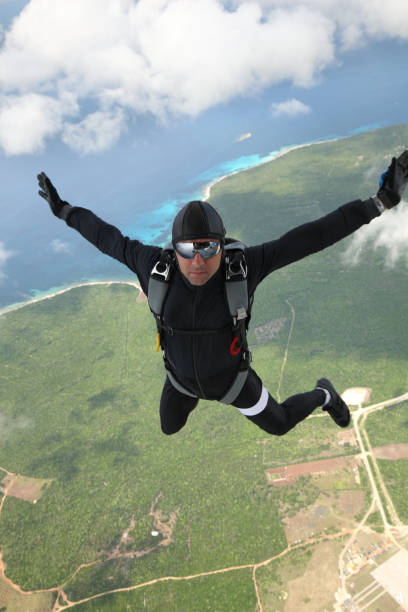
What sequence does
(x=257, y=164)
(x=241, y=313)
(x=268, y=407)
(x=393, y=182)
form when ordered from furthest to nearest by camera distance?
1. (x=257, y=164)
2. (x=268, y=407)
3. (x=241, y=313)
4. (x=393, y=182)

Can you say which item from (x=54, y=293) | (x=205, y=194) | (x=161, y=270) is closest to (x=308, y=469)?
(x=161, y=270)

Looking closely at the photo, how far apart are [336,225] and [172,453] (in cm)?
4726

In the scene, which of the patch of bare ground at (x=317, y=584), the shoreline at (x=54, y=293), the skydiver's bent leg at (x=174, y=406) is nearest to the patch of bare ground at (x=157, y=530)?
the patch of bare ground at (x=317, y=584)

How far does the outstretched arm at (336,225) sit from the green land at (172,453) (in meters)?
40.7

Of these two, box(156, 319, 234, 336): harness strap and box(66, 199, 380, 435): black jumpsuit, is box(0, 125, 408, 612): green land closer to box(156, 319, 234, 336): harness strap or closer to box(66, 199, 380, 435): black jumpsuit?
box(66, 199, 380, 435): black jumpsuit

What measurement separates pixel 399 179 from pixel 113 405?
5537 cm

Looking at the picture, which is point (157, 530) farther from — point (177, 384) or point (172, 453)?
point (177, 384)

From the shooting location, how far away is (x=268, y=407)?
15.2 feet

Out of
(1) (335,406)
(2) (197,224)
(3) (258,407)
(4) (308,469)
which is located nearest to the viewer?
(2) (197,224)

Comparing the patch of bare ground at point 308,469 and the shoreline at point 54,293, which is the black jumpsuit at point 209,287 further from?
the shoreline at point 54,293

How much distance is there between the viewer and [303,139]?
133 m

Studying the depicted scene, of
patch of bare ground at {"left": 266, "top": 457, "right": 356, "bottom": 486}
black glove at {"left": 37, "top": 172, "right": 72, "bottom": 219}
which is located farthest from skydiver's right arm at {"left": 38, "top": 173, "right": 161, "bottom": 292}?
patch of bare ground at {"left": 266, "top": 457, "right": 356, "bottom": 486}

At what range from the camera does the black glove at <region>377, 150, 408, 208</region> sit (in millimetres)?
3055

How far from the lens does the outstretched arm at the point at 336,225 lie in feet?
10.1
